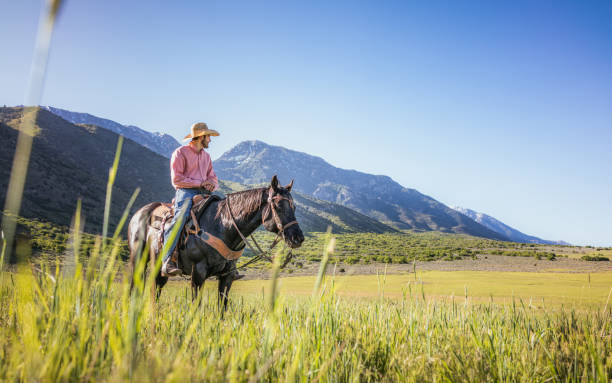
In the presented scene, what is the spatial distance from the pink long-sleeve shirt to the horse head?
1722 millimetres

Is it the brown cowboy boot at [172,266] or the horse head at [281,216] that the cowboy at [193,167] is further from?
the horse head at [281,216]

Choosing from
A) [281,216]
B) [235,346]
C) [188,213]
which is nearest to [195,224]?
[188,213]

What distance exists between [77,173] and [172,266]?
80312 millimetres

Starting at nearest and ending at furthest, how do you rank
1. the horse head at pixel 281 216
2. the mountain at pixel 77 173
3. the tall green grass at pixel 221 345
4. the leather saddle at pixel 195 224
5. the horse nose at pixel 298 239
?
the tall green grass at pixel 221 345 < the horse nose at pixel 298 239 < the horse head at pixel 281 216 < the leather saddle at pixel 195 224 < the mountain at pixel 77 173

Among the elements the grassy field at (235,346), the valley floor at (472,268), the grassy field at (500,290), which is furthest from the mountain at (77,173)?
the grassy field at (235,346)

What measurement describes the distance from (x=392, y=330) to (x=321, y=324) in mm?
947

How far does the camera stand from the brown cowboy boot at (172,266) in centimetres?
556

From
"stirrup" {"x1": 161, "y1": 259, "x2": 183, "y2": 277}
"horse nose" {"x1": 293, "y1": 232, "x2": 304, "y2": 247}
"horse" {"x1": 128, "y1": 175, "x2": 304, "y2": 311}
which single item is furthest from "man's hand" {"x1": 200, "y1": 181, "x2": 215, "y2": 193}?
"horse nose" {"x1": 293, "y1": 232, "x2": 304, "y2": 247}

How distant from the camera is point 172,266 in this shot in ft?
18.4

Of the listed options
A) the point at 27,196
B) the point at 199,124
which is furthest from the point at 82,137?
the point at 199,124

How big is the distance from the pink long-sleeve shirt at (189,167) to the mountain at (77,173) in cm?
296

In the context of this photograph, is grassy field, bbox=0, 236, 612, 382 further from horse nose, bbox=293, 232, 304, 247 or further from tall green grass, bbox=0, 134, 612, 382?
horse nose, bbox=293, 232, 304, 247

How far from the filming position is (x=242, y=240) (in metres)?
5.66

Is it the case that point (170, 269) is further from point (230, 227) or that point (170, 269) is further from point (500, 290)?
point (500, 290)
